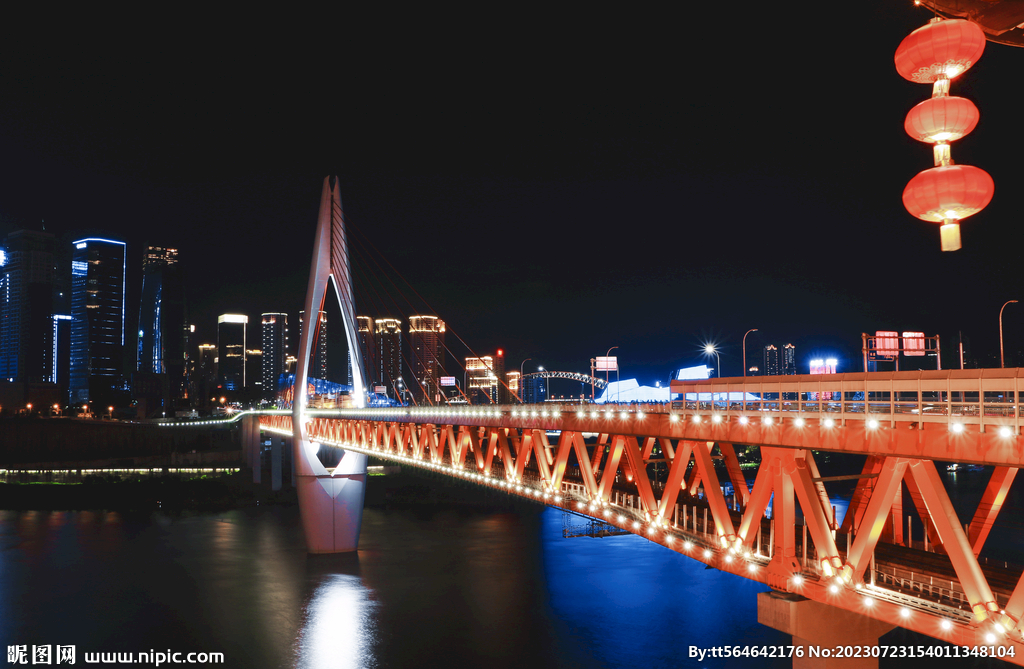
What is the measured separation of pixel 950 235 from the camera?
11.4 metres

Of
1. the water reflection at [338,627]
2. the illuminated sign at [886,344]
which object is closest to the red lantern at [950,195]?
the illuminated sign at [886,344]

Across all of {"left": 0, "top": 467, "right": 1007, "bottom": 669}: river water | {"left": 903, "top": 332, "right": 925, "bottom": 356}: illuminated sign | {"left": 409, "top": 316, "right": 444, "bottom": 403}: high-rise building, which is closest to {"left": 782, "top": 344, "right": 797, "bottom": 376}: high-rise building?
{"left": 0, "top": 467, "right": 1007, "bottom": 669}: river water

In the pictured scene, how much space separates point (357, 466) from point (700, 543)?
110 feet

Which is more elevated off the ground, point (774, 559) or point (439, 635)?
point (774, 559)

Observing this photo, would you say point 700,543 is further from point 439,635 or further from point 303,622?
point 303,622

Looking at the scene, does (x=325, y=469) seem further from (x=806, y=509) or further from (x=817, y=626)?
(x=806, y=509)

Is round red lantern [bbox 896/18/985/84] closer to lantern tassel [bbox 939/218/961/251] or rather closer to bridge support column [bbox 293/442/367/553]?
lantern tassel [bbox 939/218/961/251]

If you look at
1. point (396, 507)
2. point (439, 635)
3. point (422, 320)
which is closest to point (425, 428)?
point (439, 635)

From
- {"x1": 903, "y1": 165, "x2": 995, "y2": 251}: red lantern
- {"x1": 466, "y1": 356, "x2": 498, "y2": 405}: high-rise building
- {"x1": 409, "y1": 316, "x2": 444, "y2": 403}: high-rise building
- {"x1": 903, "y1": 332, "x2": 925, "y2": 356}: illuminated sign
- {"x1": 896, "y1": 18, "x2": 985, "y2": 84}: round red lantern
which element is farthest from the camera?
{"x1": 409, "y1": 316, "x2": 444, "y2": 403}: high-rise building

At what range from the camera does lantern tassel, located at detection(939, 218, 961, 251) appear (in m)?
11.3

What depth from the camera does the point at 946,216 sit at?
1126 cm

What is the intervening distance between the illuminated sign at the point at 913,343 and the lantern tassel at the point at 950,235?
14545 millimetres

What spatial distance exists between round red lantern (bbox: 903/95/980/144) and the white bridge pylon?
3801 cm

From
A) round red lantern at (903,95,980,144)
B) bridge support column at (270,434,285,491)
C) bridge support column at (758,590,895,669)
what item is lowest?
bridge support column at (270,434,285,491)
